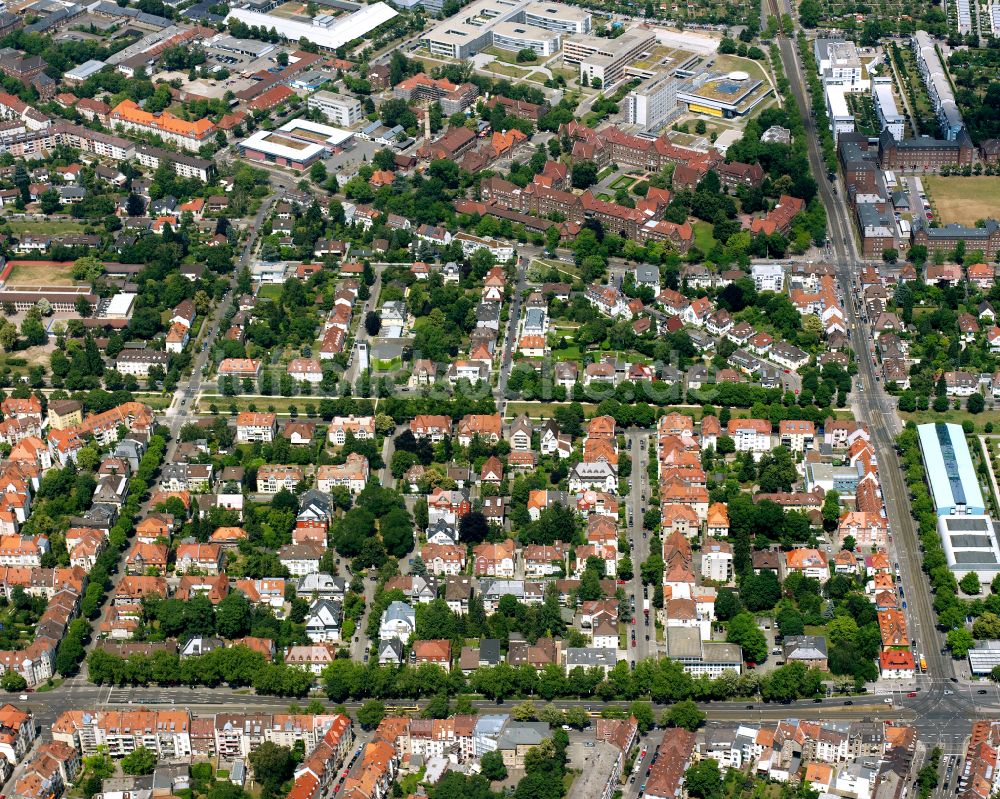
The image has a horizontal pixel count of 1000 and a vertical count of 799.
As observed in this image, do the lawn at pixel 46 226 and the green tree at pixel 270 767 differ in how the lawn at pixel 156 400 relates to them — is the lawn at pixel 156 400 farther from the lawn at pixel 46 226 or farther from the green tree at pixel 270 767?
the green tree at pixel 270 767

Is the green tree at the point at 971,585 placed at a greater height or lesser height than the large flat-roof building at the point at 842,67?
greater

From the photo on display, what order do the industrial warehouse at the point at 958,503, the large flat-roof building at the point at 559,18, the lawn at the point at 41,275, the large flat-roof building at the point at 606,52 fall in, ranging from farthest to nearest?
the large flat-roof building at the point at 559,18
the large flat-roof building at the point at 606,52
the lawn at the point at 41,275
the industrial warehouse at the point at 958,503

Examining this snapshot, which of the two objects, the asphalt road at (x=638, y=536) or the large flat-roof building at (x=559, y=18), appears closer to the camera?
the asphalt road at (x=638, y=536)

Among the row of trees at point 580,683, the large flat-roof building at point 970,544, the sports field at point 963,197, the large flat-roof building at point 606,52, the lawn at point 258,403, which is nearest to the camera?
the row of trees at point 580,683

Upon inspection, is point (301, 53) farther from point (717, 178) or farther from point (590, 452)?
point (590, 452)

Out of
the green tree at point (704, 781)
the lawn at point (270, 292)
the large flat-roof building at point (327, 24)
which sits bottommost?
the large flat-roof building at point (327, 24)

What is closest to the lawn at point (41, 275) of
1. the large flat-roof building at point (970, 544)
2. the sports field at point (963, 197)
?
the large flat-roof building at point (970, 544)
